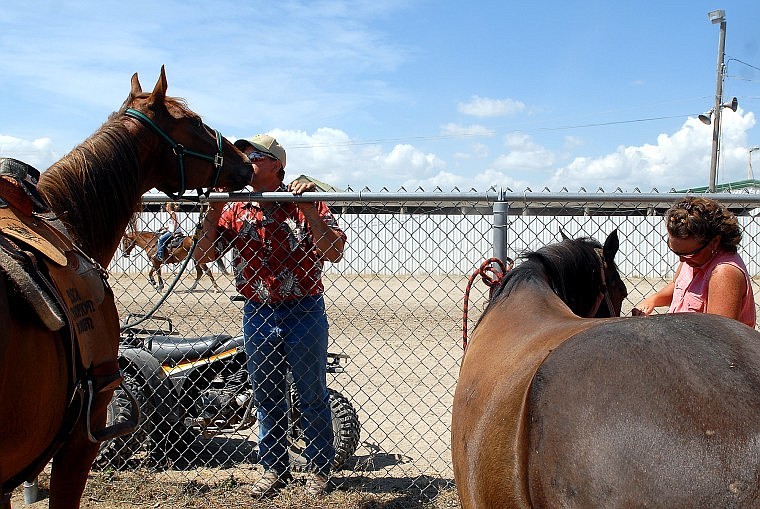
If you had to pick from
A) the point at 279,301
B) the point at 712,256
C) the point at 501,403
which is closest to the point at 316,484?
the point at 279,301

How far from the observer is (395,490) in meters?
3.98

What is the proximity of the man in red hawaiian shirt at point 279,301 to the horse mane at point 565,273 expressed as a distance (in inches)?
46.5

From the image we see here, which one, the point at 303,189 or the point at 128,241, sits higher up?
the point at 303,189

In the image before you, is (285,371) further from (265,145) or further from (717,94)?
(717,94)

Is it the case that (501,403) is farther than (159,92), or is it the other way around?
(159,92)

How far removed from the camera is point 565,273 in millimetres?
3023

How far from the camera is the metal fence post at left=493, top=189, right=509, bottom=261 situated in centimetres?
337

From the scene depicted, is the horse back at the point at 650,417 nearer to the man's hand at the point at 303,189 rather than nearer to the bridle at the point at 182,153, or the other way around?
the man's hand at the point at 303,189

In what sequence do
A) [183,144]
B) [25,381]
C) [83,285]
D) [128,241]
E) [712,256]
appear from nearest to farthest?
[25,381], [83,285], [712,256], [183,144], [128,241]

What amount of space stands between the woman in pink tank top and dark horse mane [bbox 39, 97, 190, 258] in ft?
8.31

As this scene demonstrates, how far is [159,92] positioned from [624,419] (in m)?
2.54

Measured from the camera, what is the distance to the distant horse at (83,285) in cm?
207

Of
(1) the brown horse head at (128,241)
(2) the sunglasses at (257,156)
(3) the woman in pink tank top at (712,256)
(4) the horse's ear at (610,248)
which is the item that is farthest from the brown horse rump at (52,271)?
(3) the woman in pink tank top at (712,256)

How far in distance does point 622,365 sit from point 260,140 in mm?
2767
